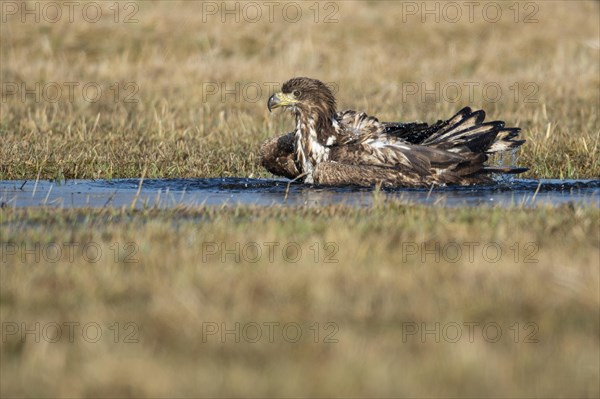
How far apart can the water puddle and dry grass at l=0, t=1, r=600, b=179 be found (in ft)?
3.35

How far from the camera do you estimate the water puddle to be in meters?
10.1

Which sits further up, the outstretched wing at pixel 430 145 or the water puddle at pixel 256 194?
the outstretched wing at pixel 430 145

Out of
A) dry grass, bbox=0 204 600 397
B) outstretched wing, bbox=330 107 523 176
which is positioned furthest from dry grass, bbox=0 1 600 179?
dry grass, bbox=0 204 600 397

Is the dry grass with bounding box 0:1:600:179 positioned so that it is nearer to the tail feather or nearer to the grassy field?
the grassy field

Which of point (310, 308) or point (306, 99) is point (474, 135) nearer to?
point (306, 99)

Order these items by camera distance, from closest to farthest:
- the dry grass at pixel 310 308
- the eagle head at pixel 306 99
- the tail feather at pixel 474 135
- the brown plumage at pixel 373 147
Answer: the dry grass at pixel 310 308 → the brown plumage at pixel 373 147 → the tail feather at pixel 474 135 → the eagle head at pixel 306 99

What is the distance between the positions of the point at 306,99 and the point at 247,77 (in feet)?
27.6

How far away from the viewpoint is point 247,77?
66.4 feet

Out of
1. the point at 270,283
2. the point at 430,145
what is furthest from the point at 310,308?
the point at 430,145

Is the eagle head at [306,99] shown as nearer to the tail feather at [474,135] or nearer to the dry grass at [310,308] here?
the tail feather at [474,135]

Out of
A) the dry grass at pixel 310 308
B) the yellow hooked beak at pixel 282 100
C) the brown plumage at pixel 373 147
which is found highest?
the yellow hooked beak at pixel 282 100

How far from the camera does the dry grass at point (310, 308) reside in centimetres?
450

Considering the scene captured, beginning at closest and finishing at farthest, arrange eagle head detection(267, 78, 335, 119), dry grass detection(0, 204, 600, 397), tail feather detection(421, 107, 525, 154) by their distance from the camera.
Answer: dry grass detection(0, 204, 600, 397)
tail feather detection(421, 107, 525, 154)
eagle head detection(267, 78, 335, 119)

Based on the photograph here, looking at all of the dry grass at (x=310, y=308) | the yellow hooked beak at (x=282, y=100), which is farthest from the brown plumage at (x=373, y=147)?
the dry grass at (x=310, y=308)
